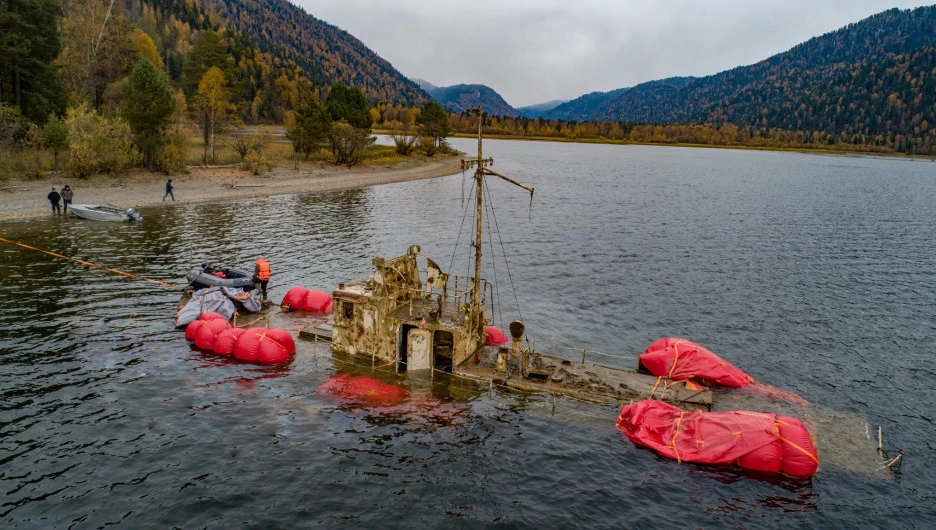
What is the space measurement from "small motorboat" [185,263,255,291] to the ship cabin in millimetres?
9989

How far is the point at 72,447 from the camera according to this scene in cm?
2023

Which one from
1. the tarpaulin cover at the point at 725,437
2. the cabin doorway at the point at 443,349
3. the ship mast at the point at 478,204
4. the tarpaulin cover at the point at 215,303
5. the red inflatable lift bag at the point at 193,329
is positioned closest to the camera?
the tarpaulin cover at the point at 725,437

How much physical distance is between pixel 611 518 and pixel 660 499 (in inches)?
82.3

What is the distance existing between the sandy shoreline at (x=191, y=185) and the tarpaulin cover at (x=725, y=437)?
56.7 metres

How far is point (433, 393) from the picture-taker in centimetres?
2525

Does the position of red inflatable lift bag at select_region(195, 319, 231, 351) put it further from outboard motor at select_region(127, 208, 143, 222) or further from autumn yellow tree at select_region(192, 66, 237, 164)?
autumn yellow tree at select_region(192, 66, 237, 164)

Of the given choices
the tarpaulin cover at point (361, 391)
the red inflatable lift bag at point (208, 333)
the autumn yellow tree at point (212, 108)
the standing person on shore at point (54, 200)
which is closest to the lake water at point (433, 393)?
the red inflatable lift bag at point (208, 333)

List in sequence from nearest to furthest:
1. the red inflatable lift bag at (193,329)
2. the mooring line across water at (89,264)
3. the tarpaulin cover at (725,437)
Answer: the tarpaulin cover at (725,437) → the red inflatable lift bag at (193,329) → the mooring line across water at (89,264)

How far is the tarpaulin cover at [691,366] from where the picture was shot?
25656 mm

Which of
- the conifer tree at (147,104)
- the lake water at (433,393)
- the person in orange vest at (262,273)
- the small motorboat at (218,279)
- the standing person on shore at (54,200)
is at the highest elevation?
the conifer tree at (147,104)

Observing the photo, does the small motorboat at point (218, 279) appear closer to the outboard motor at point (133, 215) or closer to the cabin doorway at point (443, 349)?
the cabin doorway at point (443, 349)

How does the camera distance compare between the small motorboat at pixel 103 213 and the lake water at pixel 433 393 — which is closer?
the lake water at pixel 433 393

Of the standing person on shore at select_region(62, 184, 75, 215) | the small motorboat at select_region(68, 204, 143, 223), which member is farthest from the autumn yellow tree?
the standing person on shore at select_region(62, 184, 75, 215)

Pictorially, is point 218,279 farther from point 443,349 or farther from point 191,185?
point 191,185
